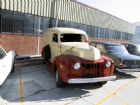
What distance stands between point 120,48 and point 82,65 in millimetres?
5362

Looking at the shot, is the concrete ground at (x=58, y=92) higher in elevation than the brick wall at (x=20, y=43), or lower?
lower

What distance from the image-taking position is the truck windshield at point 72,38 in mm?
8686

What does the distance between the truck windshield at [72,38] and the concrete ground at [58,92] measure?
1.91m

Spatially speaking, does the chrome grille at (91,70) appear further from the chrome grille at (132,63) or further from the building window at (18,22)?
the building window at (18,22)

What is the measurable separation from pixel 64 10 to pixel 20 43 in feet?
18.3

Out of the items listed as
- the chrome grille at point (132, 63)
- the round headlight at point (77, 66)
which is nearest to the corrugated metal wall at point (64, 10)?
the round headlight at point (77, 66)

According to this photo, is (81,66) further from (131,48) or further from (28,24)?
(28,24)

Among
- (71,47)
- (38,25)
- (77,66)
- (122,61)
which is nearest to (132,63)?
(122,61)

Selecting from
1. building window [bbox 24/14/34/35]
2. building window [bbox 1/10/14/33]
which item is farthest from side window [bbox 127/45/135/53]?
building window [bbox 1/10/14/33]

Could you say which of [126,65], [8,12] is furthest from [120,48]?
[8,12]

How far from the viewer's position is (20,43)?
13.5 metres

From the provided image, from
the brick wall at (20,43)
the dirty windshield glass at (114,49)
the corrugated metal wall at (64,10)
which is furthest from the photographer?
the corrugated metal wall at (64,10)

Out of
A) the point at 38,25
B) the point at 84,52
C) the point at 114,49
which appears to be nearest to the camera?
the point at 84,52

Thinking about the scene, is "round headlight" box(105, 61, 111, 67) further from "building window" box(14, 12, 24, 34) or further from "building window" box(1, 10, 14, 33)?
"building window" box(14, 12, 24, 34)
